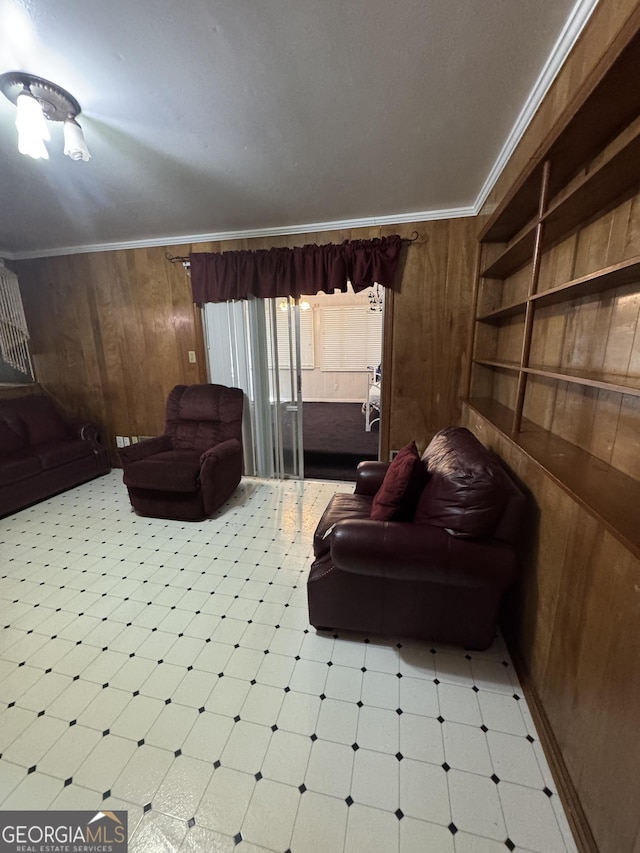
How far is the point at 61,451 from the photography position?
3336mm

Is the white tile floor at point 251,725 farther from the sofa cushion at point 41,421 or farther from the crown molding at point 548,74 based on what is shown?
the crown molding at point 548,74

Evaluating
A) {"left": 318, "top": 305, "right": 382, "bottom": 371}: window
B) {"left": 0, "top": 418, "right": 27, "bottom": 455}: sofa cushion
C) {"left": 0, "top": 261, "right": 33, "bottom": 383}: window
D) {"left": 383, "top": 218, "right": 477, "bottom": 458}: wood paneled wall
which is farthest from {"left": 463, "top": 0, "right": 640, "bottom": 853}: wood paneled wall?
{"left": 318, "top": 305, "right": 382, "bottom": 371}: window

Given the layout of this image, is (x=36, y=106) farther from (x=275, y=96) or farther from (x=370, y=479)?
(x=370, y=479)

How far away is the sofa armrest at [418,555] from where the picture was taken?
54.1 inches

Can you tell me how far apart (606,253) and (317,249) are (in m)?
2.25

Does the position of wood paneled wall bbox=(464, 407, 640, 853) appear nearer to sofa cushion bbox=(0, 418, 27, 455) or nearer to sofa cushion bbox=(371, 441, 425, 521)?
sofa cushion bbox=(371, 441, 425, 521)

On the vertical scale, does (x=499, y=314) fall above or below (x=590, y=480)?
above

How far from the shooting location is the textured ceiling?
1169 millimetres

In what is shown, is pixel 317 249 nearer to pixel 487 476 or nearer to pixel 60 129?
pixel 60 129

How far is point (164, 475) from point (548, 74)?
3.06 metres

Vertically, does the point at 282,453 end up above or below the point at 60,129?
below

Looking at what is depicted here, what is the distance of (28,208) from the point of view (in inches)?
104

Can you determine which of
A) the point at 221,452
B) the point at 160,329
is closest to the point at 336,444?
the point at 221,452

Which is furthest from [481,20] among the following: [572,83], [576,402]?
[576,402]
